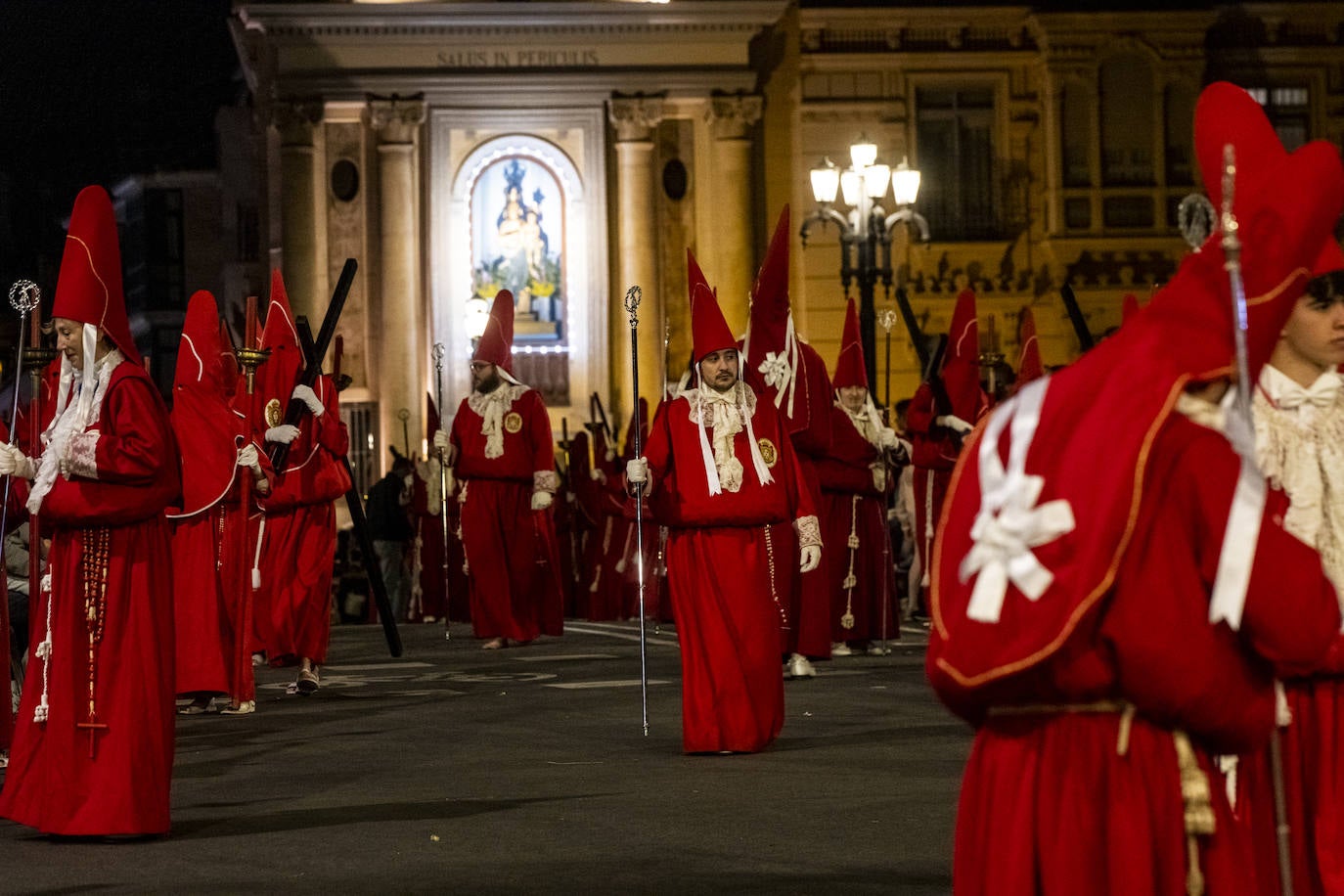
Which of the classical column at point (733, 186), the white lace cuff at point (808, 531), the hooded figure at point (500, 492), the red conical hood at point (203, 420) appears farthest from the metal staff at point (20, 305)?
the classical column at point (733, 186)

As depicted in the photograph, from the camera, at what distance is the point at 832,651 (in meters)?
18.5

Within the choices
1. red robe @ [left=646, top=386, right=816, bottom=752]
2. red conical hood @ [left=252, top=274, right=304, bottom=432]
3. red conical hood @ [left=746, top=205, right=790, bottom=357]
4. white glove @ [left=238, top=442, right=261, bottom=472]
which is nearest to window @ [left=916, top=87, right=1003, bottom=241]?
red conical hood @ [left=252, top=274, right=304, bottom=432]

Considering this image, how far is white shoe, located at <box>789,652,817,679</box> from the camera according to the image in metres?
16.5

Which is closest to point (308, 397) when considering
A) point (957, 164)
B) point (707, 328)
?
point (707, 328)

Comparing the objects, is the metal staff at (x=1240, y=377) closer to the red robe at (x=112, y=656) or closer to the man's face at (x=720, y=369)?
the red robe at (x=112, y=656)

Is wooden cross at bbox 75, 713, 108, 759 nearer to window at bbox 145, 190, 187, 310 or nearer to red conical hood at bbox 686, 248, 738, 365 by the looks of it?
red conical hood at bbox 686, 248, 738, 365

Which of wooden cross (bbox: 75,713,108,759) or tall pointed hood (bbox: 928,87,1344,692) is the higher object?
tall pointed hood (bbox: 928,87,1344,692)

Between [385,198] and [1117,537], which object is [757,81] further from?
[1117,537]

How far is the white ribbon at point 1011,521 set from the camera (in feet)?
16.0

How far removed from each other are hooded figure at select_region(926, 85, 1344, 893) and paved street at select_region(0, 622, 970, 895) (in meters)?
2.88

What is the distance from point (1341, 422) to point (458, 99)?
112ft

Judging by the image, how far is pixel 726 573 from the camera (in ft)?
39.1

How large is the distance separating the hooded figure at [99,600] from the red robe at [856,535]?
9.15m

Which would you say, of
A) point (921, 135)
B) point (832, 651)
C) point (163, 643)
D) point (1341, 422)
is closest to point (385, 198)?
point (921, 135)
